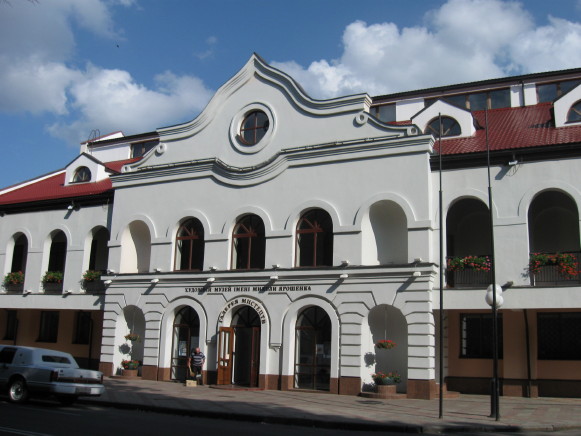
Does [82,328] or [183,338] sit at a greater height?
[82,328]

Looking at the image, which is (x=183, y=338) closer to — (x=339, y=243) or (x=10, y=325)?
(x=339, y=243)

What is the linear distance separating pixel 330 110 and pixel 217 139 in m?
5.20

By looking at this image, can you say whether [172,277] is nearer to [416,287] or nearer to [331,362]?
[331,362]

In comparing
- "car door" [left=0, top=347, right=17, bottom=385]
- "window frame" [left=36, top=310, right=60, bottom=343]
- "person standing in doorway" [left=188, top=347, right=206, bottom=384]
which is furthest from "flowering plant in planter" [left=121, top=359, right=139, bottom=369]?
"car door" [left=0, top=347, right=17, bottom=385]

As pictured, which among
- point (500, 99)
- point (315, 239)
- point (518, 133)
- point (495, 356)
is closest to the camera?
point (495, 356)

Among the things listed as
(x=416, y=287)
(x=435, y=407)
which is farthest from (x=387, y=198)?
(x=435, y=407)

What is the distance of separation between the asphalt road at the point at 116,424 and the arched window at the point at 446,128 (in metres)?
A: 12.9

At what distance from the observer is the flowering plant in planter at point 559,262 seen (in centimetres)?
1950

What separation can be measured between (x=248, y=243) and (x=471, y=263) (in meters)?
8.55

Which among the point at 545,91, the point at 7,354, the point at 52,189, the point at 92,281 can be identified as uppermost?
the point at 545,91

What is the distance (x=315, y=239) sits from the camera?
2320 cm

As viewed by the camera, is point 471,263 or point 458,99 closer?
point 471,263

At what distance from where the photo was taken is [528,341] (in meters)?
20.9

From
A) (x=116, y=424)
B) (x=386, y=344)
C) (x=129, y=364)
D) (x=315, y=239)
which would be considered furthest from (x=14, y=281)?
(x=116, y=424)
